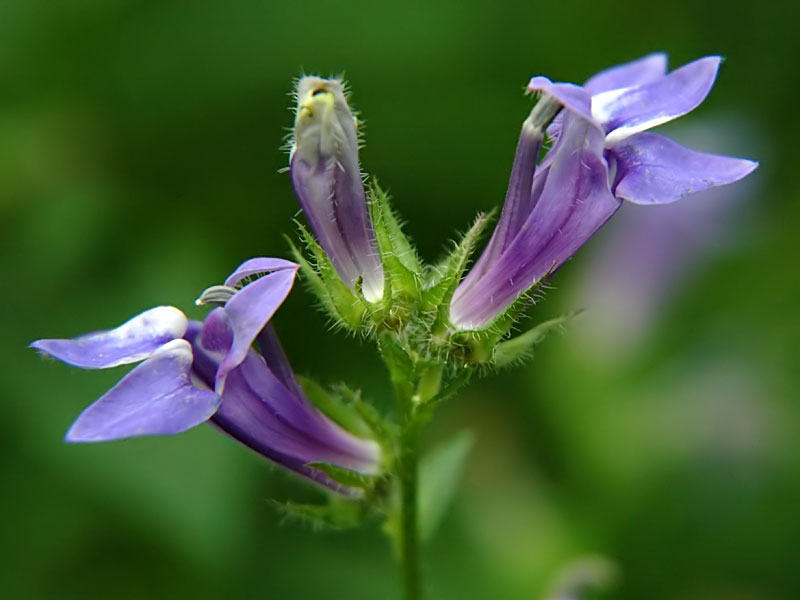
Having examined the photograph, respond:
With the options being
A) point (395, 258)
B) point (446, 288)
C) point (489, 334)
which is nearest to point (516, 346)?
point (489, 334)

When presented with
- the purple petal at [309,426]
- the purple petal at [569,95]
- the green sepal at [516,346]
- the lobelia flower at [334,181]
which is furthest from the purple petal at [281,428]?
the purple petal at [569,95]

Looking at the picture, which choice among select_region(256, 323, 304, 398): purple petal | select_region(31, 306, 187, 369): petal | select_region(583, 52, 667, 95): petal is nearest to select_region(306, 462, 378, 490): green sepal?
select_region(256, 323, 304, 398): purple petal

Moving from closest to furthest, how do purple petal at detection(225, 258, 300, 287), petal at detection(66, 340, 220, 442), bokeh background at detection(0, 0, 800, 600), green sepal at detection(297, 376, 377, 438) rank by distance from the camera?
petal at detection(66, 340, 220, 442)
purple petal at detection(225, 258, 300, 287)
green sepal at detection(297, 376, 377, 438)
bokeh background at detection(0, 0, 800, 600)

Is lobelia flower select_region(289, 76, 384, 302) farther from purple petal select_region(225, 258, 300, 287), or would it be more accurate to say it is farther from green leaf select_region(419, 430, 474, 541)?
green leaf select_region(419, 430, 474, 541)

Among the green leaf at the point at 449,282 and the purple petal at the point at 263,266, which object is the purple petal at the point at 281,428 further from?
the green leaf at the point at 449,282

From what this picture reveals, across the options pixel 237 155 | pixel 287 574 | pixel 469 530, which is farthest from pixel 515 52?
pixel 287 574

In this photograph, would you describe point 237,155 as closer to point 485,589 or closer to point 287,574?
point 287,574
